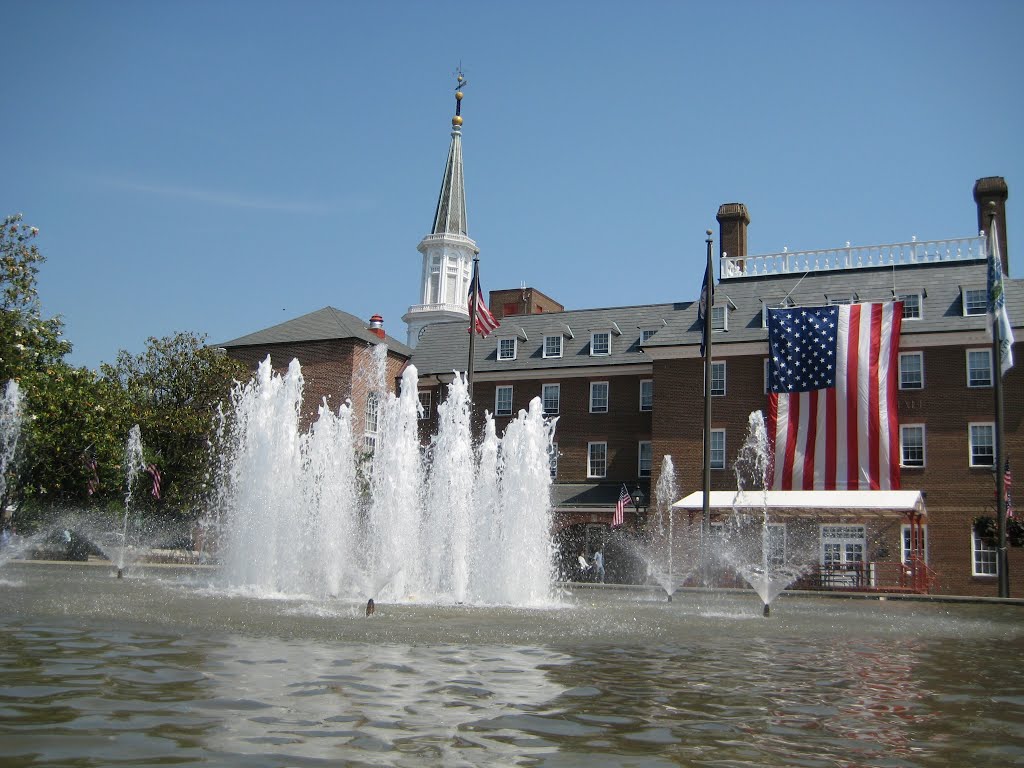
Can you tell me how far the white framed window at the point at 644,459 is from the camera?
146 feet

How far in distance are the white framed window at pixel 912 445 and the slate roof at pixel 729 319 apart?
3744mm

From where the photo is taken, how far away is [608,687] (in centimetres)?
1014

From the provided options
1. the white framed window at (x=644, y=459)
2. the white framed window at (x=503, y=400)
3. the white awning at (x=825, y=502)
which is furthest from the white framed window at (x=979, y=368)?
the white framed window at (x=503, y=400)

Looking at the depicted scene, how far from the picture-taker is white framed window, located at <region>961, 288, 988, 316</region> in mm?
38250

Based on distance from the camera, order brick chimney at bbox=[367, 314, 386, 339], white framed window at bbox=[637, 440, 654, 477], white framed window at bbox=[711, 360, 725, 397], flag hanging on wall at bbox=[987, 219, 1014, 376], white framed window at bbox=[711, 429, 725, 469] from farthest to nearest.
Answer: brick chimney at bbox=[367, 314, 386, 339] < white framed window at bbox=[637, 440, 654, 477] < white framed window at bbox=[711, 360, 725, 397] < white framed window at bbox=[711, 429, 725, 469] < flag hanging on wall at bbox=[987, 219, 1014, 376]

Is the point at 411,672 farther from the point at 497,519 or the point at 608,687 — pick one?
the point at 497,519

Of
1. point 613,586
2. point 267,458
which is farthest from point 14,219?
point 613,586

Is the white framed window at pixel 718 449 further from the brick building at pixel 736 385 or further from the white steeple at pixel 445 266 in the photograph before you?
the white steeple at pixel 445 266

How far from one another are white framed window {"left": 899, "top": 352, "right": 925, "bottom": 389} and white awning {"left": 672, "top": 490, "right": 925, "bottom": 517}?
14.8 feet

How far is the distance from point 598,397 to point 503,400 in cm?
501

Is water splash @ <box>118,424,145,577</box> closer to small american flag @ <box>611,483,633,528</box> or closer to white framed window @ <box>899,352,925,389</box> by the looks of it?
small american flag @ <box>611,483,633,528</box>

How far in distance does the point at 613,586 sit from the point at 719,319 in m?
14.4

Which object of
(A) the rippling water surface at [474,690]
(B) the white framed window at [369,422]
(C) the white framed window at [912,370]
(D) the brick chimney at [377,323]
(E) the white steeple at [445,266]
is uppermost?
(E) the white steeple at [445,266]

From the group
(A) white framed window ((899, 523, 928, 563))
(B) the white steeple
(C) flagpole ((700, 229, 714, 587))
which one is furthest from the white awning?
(B) the white steeple
